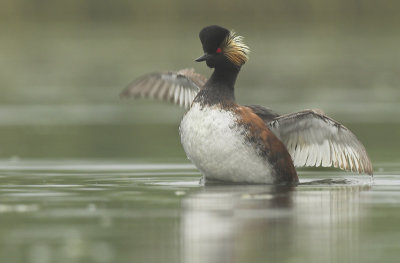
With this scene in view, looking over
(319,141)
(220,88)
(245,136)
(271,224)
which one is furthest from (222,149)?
(271,224)

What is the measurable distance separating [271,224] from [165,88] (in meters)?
5.99

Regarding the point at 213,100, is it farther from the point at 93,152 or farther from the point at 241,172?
the point at 93,152

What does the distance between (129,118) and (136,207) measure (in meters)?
12.6

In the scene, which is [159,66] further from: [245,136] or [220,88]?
[245,136]

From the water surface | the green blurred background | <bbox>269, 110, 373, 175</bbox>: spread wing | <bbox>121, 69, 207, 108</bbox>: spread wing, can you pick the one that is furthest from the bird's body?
the green blurred background

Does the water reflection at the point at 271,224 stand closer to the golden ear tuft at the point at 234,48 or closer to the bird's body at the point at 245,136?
the bird's body at the point at 245,136

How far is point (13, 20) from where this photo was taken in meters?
74.6

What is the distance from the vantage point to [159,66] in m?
37.2

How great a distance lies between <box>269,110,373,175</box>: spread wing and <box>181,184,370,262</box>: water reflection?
895mm

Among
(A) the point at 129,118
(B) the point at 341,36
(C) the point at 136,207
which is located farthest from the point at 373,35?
(C) the point at 136,207

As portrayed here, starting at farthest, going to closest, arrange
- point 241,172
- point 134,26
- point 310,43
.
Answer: point 134,26 < point 310,43 < point 241,172

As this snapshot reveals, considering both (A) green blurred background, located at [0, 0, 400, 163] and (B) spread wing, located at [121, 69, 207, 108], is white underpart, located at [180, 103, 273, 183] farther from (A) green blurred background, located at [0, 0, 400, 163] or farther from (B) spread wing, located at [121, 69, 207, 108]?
(A) green blurred background, located at [0, 0, 400, 163]

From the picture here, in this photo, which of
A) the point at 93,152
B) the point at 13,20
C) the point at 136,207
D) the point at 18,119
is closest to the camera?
the point at 136,207

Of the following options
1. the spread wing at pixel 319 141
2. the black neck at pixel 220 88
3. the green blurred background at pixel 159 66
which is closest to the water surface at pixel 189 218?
the spread wing at pixel 319 141
